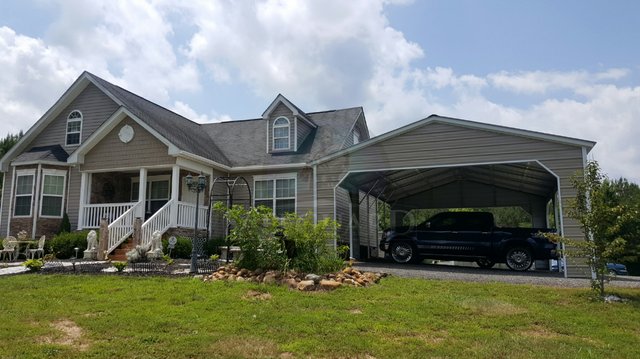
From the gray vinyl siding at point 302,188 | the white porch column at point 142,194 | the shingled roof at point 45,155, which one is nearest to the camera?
the white porch column at point 142,194

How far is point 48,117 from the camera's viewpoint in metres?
20.6

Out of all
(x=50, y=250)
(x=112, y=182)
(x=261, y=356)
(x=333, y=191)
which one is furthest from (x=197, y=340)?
(x=112, y=182)

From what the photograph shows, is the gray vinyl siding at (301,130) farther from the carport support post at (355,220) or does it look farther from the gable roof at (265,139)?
the carport support post at (355,220)

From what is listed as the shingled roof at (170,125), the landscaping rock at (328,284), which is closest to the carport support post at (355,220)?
the shingled roof at (170,125)

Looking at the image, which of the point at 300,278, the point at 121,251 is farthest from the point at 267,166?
the point at 300,278

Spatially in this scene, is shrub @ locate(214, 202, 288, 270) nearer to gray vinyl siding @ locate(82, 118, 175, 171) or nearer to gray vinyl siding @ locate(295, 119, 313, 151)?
gray vinyl siding @ locate(82, 118, 175, 171)

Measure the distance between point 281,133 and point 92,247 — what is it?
8705 mm

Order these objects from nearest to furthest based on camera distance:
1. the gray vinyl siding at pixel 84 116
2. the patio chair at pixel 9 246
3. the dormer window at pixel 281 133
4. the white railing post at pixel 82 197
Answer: the patio chair at pixel 9 246 → the white railing post at pixel 82 197 → the gray vinyl siding at pixel 84 116 → the dormer window at pixel 281 133

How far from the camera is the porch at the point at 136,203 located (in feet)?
53.0

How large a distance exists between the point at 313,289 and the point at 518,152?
7756mm

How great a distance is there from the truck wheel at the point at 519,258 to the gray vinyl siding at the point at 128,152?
453 inches

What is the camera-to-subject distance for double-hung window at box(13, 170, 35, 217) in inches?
730

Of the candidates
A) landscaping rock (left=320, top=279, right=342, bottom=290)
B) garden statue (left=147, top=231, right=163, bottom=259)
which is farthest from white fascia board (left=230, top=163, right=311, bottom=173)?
landscaping rock (left=320, top=279, right=342, bottom=290)

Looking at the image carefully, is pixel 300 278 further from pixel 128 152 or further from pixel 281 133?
pixel 281 133
